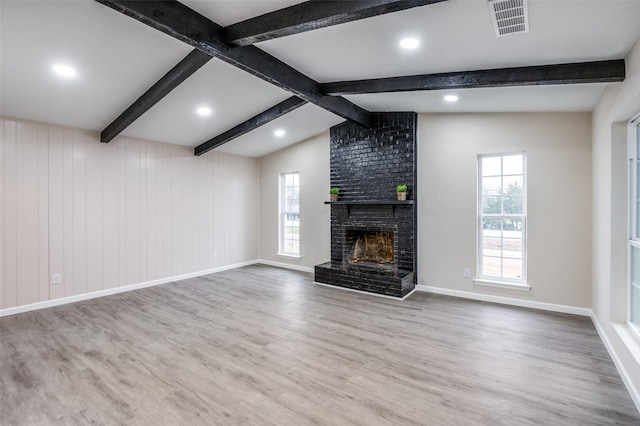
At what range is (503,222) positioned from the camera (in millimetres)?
4559

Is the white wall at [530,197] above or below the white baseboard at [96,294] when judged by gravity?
above

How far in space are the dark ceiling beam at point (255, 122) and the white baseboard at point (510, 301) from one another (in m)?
3.36

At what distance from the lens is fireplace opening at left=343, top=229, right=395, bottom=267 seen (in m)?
5.52

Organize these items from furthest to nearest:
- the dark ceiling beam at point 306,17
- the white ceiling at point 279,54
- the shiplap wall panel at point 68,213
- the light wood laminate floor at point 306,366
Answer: the shiplap wall panel at point 68,213, the white ceiling at point 279,54, the light wood laminate floor at point 306,366, the dark ceiling beam at point 306,17

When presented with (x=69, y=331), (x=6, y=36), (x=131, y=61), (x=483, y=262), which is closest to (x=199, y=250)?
(x=69, y=331)

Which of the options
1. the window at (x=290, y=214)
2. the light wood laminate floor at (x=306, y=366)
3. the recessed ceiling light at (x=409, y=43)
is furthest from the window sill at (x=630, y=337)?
the window at (x=290, y=214)

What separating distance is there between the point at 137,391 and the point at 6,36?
2.98 metres

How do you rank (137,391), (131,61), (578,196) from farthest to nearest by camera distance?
(578,196) < (131,61) < (137,391)

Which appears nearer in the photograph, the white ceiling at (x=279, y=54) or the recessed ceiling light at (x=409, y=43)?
the white ceiling at (x=279, y=54)

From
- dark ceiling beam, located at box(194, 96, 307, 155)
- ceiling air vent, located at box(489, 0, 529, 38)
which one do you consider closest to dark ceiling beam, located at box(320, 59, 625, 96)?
dark ceiling beam, located at box(194, 96, 307, 155)

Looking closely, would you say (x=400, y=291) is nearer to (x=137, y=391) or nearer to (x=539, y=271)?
(x=539, y=271)

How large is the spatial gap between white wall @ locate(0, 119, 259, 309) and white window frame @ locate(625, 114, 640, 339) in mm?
6123

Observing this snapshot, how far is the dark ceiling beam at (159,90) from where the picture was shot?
9.99ft

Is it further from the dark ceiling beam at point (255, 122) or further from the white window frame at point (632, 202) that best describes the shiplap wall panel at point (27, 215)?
the white window frame at point (632, 202)
